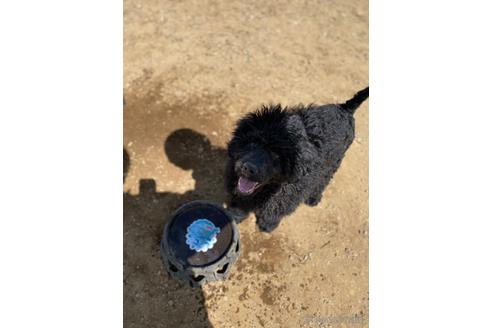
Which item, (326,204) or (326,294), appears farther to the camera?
(326,204)

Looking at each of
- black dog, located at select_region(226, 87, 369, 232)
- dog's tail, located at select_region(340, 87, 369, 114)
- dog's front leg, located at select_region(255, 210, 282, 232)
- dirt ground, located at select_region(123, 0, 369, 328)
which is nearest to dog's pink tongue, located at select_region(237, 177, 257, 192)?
black dog, located at select_region(226, 87, 369, 232)

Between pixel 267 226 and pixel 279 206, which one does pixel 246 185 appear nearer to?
pixel 279 206

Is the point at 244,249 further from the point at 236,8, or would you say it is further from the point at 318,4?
the point at 318,4

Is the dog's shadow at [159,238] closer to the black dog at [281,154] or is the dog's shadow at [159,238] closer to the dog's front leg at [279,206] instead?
the black dog at [281,154]

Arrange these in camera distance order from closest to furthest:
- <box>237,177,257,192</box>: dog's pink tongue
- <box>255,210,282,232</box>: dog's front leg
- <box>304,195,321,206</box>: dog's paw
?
<box>237,177,257,192</box>: dog's pink tongue
<box>255,210,282,232</box>: dog's front leg
<box>304,195,321,206</box>: dog's paw

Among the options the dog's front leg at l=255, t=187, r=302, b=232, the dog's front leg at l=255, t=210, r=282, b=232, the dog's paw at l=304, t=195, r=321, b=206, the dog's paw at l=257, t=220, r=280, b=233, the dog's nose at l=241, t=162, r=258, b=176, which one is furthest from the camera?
the dog's paw at l=304, t=195, r=321, b=206

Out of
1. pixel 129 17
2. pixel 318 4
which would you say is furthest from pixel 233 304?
pixel 318 4

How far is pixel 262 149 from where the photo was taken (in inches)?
160

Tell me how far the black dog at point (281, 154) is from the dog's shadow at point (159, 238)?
3.44ft

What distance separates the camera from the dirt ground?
536 cm

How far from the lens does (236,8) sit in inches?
319

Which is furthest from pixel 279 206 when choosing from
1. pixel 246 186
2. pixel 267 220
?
pixel 246 186

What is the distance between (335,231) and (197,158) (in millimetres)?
2768

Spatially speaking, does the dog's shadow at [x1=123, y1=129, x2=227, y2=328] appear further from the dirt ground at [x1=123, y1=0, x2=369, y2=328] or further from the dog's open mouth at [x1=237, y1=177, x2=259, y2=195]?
the dog's open mouth at [x1=237, y1=177, x2=259, y2=195]
